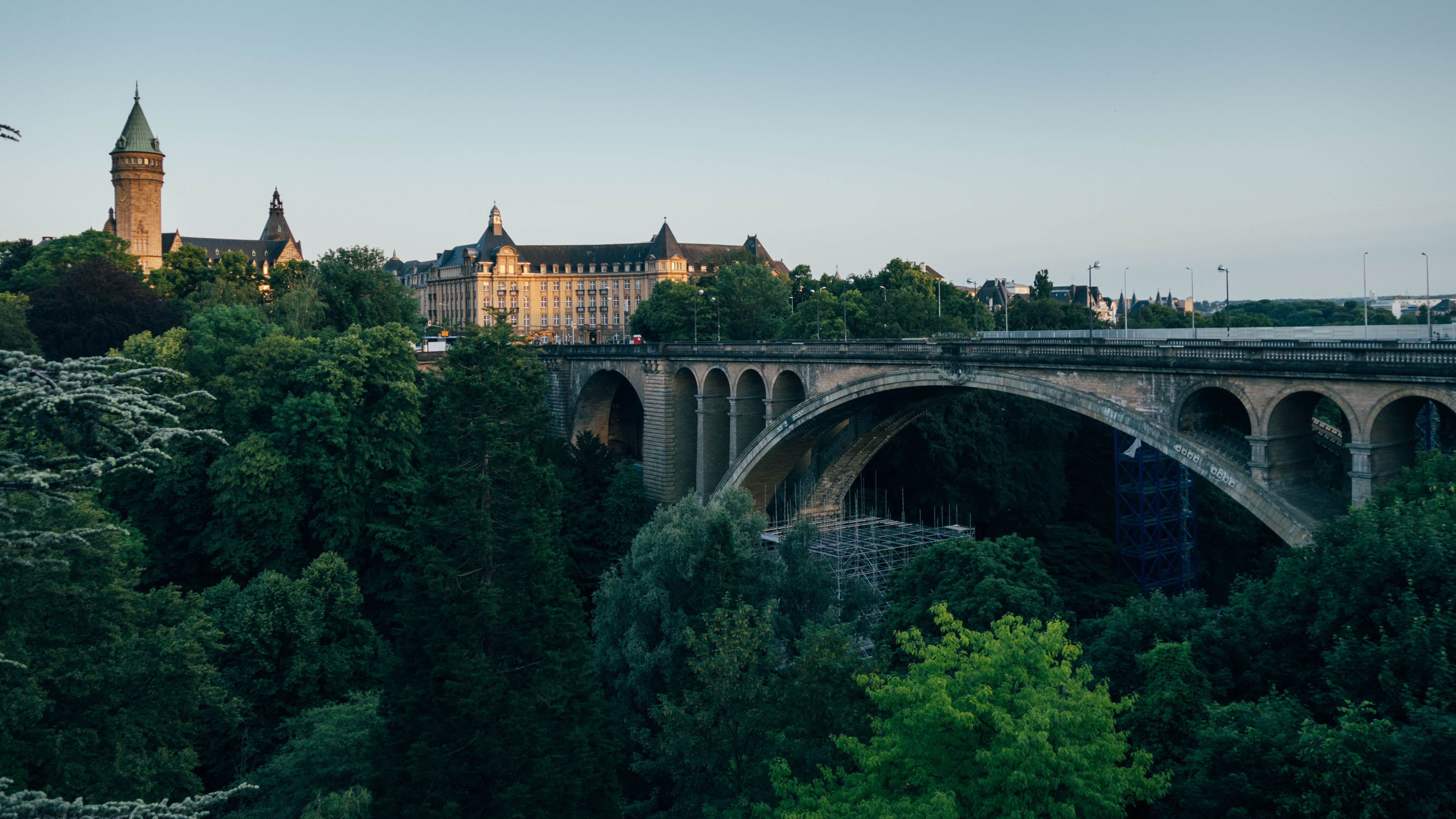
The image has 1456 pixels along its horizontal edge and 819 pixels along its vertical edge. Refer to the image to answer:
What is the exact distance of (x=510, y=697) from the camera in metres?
21.0

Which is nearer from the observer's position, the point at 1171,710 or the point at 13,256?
the point at 1171,710

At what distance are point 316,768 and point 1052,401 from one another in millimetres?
22322

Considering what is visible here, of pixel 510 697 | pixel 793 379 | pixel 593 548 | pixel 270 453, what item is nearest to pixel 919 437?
pixel 793 379

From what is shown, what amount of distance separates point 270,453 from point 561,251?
100125 mm

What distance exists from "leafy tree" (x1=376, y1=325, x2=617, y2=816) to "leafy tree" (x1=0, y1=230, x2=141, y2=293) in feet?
151

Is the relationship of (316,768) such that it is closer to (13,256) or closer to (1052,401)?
(1052,401)

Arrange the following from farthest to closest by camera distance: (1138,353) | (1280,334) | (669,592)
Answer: (1280,334) < (669,592) < (1138,353)

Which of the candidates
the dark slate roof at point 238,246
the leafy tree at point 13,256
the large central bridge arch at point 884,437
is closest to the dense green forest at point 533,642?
the large central bridge arch at point 884,437

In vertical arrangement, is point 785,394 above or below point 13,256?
below

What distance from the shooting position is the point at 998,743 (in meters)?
14.1

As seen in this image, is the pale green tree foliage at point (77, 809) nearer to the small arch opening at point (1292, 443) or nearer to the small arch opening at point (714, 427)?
the small arch opening at point (1292, 443)

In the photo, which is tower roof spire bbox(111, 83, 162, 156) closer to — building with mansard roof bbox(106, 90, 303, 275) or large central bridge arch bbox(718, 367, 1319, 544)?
building with mansard roof bbox(106, 90, 303, 275)

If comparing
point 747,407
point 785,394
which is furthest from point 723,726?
point 747,407

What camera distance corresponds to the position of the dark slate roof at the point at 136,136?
88.4 m
